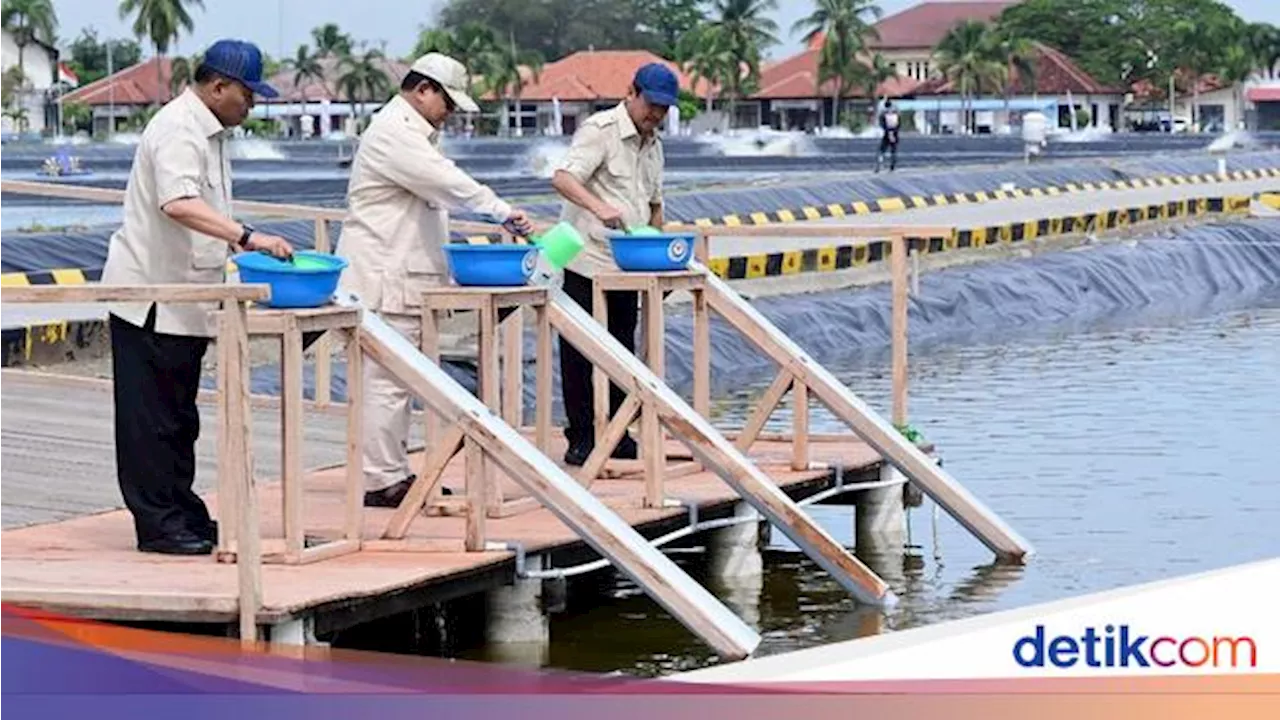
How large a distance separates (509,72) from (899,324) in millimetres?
106675

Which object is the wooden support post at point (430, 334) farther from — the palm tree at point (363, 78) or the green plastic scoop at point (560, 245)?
the palm tree at point (363, 78)

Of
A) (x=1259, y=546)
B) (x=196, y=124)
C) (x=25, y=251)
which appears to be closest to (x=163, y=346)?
(x=196, y=124)

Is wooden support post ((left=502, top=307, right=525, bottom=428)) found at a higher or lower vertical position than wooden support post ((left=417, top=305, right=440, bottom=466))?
lower

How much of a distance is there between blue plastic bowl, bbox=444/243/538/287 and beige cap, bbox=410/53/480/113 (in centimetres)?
55

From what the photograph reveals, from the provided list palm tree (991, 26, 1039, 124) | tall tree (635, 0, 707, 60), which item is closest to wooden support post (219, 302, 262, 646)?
palm tree (991, 26, 1039, 124)

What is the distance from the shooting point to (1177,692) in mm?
6621

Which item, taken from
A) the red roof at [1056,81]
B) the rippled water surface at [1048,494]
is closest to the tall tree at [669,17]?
the red roof at [1056,81]

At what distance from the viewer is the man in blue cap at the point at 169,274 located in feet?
32.8

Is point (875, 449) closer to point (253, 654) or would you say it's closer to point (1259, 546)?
point (1259, 546)

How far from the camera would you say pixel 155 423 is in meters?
10.1

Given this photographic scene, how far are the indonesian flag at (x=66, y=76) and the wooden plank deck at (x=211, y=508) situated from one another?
391ft

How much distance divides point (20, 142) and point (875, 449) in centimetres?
8265

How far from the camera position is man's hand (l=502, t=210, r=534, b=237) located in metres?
11.1

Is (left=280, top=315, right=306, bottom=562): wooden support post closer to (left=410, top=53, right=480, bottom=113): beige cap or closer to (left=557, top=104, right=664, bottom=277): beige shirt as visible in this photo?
(left=410, top=53, right=480, bottom=113): beige cap
